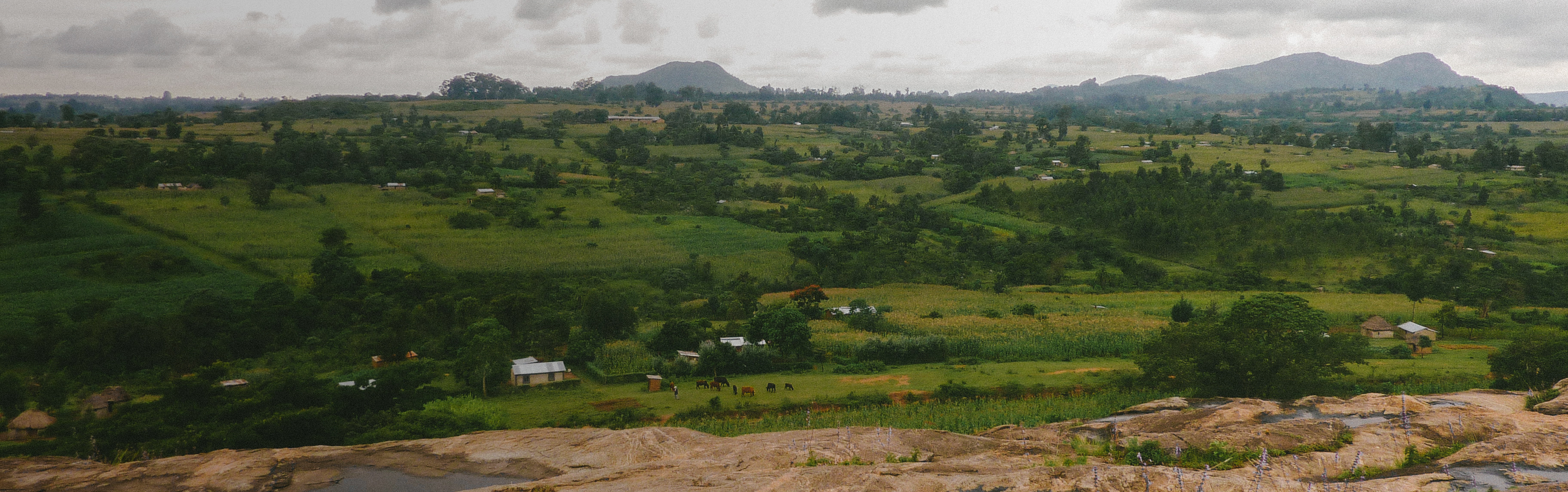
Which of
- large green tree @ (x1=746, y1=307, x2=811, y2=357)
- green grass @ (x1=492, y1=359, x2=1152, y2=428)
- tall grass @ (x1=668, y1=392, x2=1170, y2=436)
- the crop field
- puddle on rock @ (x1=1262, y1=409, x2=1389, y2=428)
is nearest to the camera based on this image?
puddle on rock @ (x1=1262, y1=409, x2=1389, y2=428)

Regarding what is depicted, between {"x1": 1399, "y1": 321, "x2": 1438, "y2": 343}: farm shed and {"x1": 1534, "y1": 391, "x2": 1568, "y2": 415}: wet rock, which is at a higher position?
{"x1": 1534, "y1": 391, "x2": 1568, "y2": 415}: wet rock

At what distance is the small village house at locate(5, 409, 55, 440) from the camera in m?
25.7

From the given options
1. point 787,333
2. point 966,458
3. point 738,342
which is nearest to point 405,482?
point 966,458

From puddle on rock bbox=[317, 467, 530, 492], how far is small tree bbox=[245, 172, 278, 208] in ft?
169

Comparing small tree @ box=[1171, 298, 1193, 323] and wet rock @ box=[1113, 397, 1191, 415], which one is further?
small tree @ box=[1171, 298, 1193, 323]

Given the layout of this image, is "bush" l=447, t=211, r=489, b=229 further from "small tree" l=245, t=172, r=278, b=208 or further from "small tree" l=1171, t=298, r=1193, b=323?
"small tree" l=1171, t=298, r=1193, b=323

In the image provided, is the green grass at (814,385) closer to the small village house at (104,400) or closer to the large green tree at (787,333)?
the large green tree at (787,333)

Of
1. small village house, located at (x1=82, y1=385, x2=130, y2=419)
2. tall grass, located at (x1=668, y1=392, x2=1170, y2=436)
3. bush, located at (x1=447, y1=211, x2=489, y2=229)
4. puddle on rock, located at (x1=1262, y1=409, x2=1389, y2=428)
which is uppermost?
puddle on rock, located at (x1=1262, y1=409, x2=1389, y2=428)

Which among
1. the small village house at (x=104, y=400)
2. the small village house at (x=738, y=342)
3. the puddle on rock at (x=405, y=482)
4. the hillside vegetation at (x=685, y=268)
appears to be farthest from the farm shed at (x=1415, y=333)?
the small village house at (x=104, y=400)

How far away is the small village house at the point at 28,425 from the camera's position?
25.7 m

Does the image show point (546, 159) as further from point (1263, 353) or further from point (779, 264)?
point (1263, 353)

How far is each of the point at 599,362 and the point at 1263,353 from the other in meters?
25.7

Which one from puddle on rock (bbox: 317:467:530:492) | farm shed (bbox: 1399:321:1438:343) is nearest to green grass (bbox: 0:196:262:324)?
puddle on rock (bbox: 317:467:530:492)

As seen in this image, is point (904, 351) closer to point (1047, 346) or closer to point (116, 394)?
point (1047, 346)
